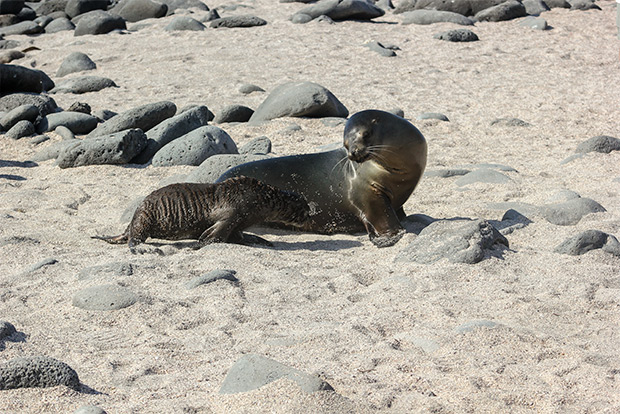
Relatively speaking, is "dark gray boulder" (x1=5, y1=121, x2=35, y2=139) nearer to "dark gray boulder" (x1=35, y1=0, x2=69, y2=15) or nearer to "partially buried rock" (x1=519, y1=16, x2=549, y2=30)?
"partially buried rock" (x1=519, y1=16, x2=549, y2=30)

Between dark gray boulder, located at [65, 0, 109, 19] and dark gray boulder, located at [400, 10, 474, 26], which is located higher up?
dark gray boulder, located at [400, 10, 474, 26]

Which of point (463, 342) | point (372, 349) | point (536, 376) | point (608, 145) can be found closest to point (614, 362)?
point (536, 376)

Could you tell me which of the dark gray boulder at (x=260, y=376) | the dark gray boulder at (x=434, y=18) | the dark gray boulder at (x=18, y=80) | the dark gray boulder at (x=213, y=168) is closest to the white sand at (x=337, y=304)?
the dark gray boulder at (x=260, y=376)

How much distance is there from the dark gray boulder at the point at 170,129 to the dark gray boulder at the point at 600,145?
4334 millimetres

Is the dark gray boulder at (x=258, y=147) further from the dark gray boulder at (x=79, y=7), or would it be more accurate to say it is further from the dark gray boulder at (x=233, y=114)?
the dark gray boulder at (x=79, y=7)

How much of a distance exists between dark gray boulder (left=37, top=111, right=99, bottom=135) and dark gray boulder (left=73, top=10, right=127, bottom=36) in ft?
22.7

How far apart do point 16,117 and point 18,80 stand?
209cm

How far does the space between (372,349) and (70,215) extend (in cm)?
372

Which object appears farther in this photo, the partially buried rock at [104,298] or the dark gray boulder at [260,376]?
the partially buried rock at [104,298]

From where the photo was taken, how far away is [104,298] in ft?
14.1

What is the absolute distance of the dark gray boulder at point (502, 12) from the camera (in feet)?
53.2

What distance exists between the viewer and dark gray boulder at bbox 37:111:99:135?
10141 mm

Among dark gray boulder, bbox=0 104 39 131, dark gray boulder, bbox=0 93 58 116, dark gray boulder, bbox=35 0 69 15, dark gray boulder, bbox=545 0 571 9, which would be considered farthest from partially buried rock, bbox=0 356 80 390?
dark gray boulder, bbox=35 0 69 15

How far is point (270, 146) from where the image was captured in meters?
8.84
